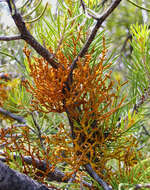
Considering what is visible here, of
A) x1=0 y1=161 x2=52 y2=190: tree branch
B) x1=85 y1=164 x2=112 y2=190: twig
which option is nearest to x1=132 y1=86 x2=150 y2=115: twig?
x1=85 y1=164 x2=112 y2=190: twig

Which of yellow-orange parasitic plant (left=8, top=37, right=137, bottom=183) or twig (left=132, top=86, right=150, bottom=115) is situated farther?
twig (left=132, top=86, right=150, bottom=115)

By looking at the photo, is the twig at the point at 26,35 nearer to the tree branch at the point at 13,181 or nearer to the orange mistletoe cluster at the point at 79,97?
the orange mistletoe cluster at the point at 79,97

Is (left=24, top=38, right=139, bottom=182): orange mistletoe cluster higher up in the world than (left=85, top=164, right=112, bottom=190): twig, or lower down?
higher up

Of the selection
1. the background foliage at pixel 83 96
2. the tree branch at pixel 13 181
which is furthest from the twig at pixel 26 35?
the tree branch at pixel 13 181

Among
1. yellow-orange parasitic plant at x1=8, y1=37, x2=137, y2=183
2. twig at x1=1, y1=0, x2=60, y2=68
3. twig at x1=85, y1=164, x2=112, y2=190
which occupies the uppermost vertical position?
twig at x1=1, y1=0, x2=60, y2=68

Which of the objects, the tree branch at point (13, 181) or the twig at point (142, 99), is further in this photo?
the twig at point (142, 99)

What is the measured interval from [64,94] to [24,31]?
16 cm

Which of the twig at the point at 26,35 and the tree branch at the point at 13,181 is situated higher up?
the twig at the point at 26,35

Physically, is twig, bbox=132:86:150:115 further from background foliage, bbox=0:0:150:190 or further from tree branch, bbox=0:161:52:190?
tree branch, bbox=0:161:52:190

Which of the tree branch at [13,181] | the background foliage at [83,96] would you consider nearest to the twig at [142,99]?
the background foliage at [83,96]

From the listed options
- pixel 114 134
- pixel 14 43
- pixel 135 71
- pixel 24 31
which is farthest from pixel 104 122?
pixel 14 43

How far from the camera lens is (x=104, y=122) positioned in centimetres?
47

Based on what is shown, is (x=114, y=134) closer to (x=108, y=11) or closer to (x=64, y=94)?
(x=64, y=94)

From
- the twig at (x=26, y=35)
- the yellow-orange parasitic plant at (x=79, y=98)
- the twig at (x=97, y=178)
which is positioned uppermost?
the twig at (x=26, y=35)
